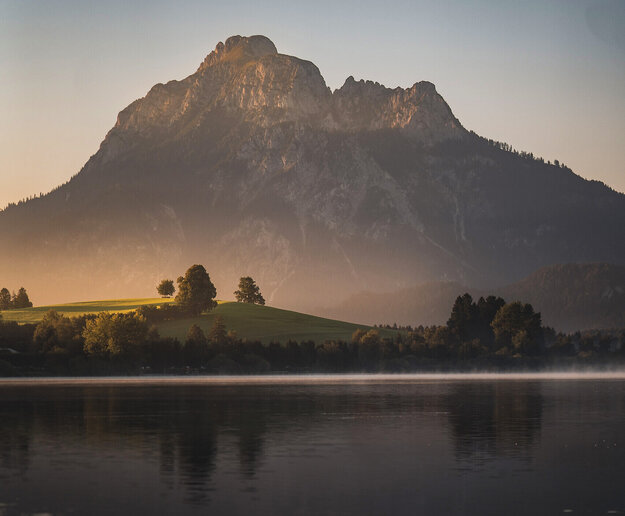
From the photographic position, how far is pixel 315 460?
225ft

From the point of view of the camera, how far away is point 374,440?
81.2m

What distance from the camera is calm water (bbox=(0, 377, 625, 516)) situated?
52094 mm

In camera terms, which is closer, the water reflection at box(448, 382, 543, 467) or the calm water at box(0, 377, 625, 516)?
the calm water at box(0, 377, 625, 516)

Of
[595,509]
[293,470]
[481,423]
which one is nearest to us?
[595,509]

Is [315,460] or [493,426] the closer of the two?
[315,460]

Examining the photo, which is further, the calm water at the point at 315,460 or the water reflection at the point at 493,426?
the water reflection at the point at 493,426

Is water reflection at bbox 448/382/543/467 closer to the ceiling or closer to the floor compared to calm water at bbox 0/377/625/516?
closer to the ceiling

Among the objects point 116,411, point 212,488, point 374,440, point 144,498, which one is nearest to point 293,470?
point 212,488

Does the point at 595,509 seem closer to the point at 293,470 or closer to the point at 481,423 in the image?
the point at 293,470

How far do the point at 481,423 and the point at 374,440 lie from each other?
18.3 meters

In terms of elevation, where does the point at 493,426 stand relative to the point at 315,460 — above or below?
above

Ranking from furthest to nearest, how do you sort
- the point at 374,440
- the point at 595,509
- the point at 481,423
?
the point at 481,423
the point at 374,440
the point at 595,509

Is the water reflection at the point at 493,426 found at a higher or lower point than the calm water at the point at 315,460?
higher

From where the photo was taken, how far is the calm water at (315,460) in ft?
171
